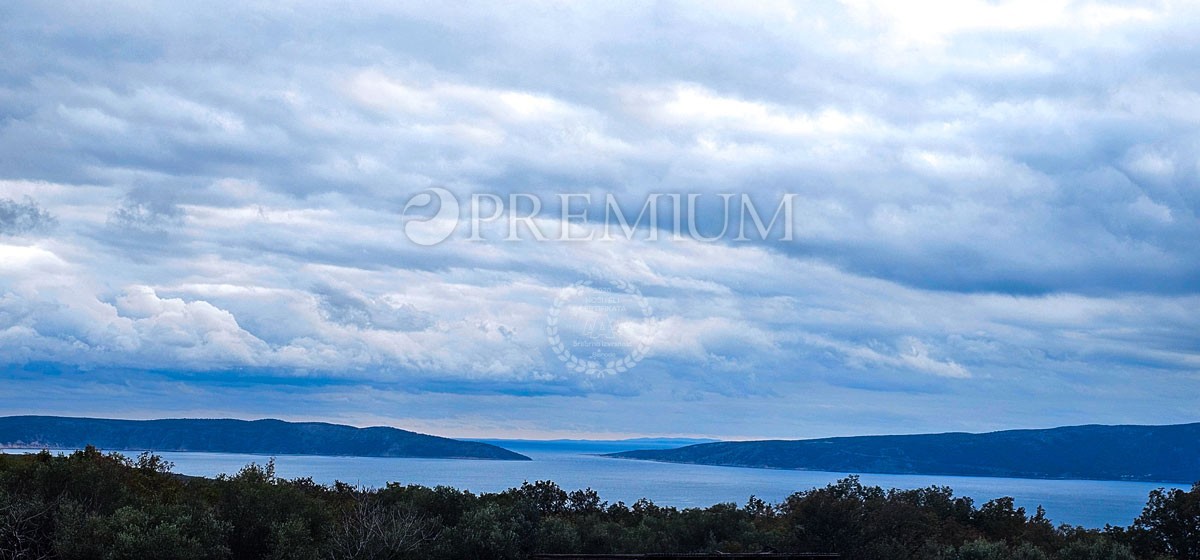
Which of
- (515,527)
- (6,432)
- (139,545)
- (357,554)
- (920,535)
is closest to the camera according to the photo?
(139,545)

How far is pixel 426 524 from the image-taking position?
1252 inches

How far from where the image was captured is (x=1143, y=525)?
45719 millimetres

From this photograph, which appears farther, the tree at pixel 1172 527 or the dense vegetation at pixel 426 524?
the tree at pixel 1172 527

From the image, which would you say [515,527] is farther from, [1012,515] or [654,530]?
[1012,515]

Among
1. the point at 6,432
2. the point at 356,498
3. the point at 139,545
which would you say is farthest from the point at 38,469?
the point at 6,432

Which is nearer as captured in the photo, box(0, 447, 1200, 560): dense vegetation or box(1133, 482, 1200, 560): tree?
box(0, 447, 1200, 560): dense vegetation

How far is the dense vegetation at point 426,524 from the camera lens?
24.7m

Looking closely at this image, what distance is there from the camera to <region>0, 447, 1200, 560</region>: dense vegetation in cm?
2470

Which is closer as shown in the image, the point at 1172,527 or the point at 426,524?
the point at 426,524

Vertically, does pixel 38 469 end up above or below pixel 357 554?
above

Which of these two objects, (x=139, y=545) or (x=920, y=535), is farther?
(x=920, y=535)

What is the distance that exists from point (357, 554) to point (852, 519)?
2007 cm

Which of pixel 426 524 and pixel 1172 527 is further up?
pixel 426 524

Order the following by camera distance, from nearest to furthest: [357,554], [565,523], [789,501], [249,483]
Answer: [357,554] → [249,483] → [565,523] → [789,501]
